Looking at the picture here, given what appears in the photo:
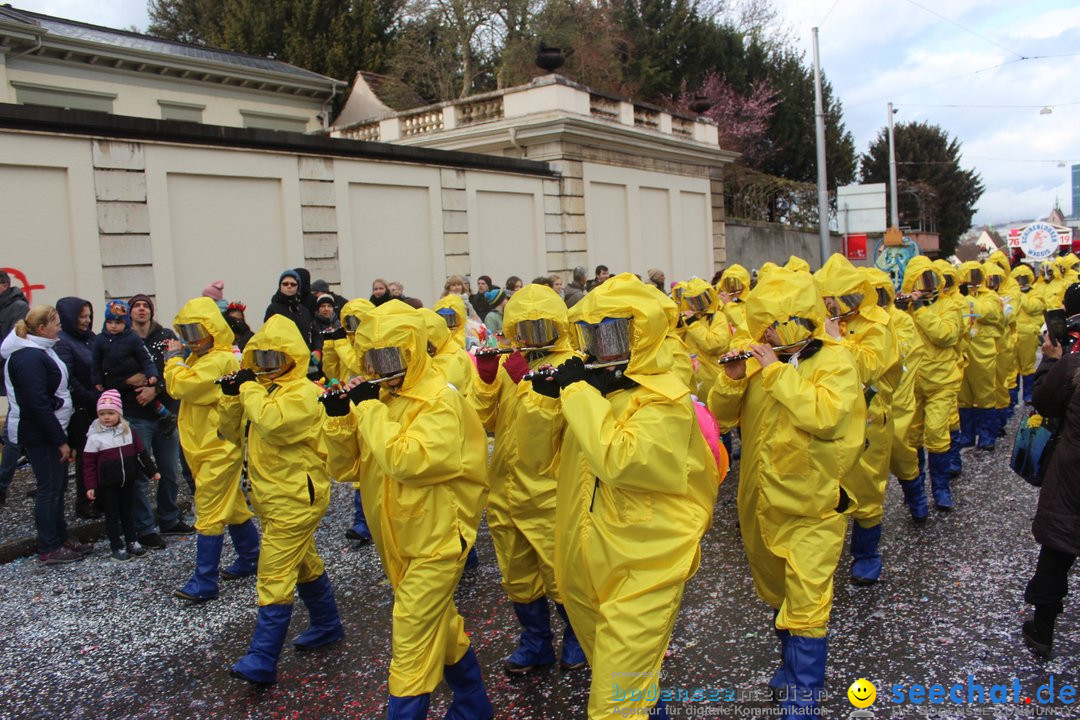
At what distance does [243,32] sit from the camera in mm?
32562

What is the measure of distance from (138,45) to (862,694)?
2393cm

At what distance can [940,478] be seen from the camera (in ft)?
23.0

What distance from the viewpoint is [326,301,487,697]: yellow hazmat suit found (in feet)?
11.3

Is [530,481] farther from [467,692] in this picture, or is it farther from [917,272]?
[917,272]

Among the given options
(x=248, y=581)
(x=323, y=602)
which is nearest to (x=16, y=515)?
(x=248, y=581)

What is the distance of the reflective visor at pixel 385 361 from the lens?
372 centimetres

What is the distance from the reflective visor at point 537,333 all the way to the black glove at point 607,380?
1.40 m

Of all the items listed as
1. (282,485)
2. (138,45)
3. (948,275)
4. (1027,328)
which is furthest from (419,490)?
(138,45)

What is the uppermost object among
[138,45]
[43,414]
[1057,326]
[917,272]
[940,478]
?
[138,45]

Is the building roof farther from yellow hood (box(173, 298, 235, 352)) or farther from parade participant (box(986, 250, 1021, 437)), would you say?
parade participant (box(986, 250, 1021, 437))

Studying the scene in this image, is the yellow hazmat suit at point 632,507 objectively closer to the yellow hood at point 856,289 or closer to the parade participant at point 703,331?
the yellow hood at point 856,289

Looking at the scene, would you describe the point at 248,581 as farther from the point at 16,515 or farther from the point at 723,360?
the point at 723,360

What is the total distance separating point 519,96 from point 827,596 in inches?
592

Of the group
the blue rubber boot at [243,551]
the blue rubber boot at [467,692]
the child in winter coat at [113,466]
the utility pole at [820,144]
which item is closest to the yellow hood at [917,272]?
the blue rubber boot at [467,692]
